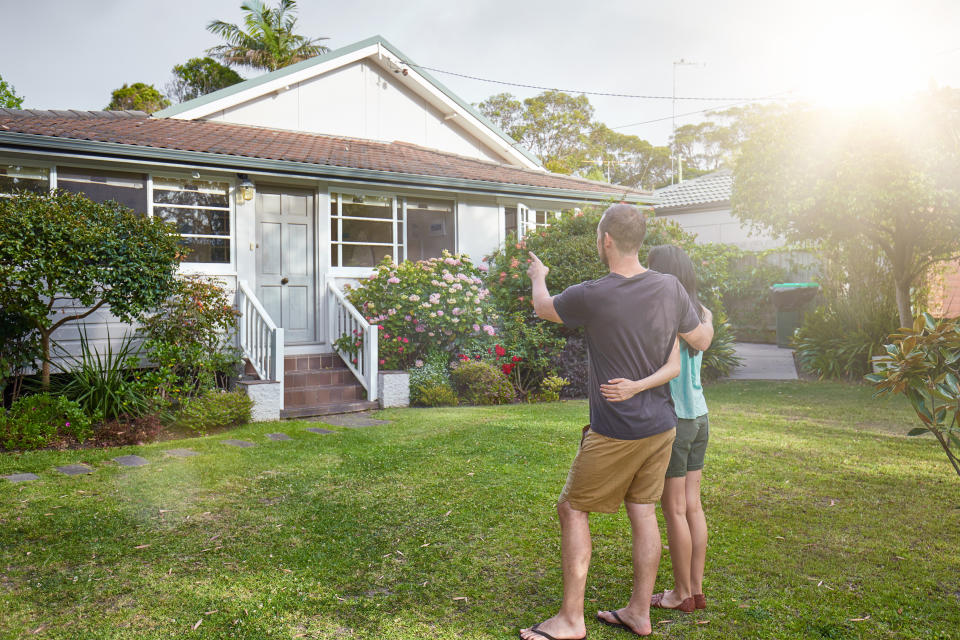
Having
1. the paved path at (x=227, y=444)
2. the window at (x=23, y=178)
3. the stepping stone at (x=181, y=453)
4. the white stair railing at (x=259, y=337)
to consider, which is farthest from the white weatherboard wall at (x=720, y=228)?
the stepping stone at (x=181, y=453)

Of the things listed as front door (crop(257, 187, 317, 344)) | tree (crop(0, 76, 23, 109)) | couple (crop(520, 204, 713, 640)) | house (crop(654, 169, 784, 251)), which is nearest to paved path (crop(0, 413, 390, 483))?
front door (crop(257, 187, 317, 344))

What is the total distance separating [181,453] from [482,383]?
3959 mm

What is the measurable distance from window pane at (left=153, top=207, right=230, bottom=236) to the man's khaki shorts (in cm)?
782

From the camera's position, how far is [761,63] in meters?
22.3

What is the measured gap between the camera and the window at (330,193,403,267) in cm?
1062

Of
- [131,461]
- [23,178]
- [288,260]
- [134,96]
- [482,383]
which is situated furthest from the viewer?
[134,96]

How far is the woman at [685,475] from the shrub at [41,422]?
5.68 m

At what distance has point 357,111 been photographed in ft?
43.5

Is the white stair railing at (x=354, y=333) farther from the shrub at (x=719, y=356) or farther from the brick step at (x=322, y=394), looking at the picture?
the shrub at (x=719, y=356)

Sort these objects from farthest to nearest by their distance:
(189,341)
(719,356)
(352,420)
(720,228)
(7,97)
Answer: (7,97), (720,228), (719,356), (352,420), (189,341)

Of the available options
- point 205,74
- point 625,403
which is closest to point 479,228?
point 625,403

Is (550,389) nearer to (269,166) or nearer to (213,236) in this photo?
(269,166)

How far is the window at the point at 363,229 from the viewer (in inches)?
418

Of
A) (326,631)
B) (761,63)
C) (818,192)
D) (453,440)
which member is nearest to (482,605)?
(326,631)
